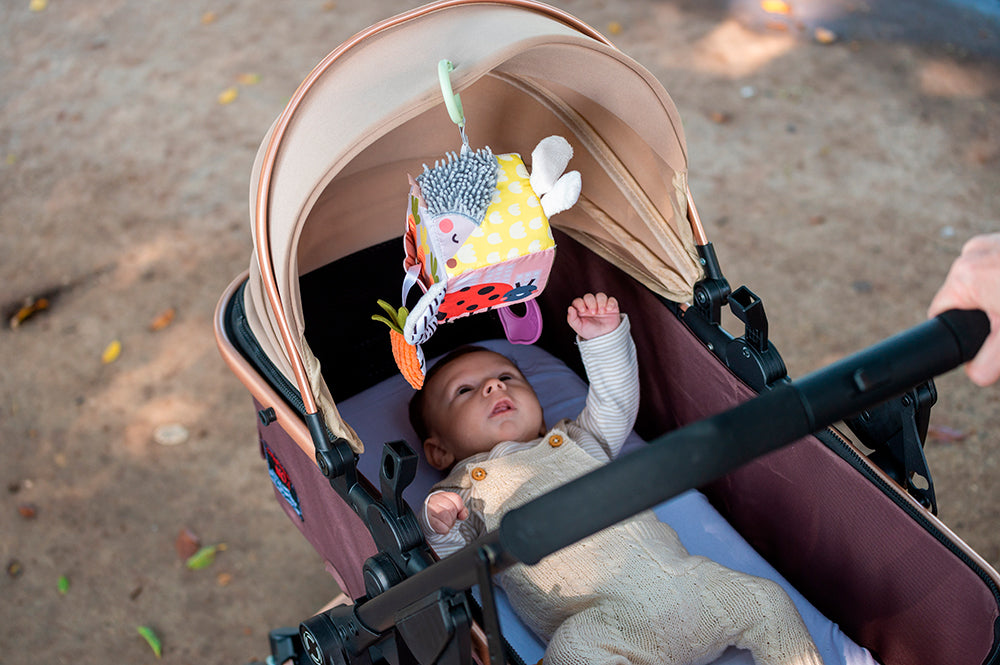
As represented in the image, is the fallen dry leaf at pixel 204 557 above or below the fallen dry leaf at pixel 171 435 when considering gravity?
below

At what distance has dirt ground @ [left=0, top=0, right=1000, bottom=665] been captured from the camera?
7.61 ft

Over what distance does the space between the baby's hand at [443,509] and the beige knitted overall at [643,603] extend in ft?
0.30

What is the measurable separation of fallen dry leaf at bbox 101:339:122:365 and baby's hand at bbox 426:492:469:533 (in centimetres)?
165

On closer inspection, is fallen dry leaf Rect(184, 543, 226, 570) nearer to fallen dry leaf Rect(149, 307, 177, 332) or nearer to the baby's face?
the baby's face

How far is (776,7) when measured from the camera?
13.5 feet

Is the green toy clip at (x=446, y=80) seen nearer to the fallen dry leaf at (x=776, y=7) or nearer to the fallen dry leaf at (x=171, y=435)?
the fallen dry leaf at (x=171, y=435)

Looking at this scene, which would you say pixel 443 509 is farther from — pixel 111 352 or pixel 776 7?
pixel 776 7

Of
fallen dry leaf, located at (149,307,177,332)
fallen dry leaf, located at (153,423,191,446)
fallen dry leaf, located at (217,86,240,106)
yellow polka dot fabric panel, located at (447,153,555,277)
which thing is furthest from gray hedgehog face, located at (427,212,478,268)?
fallen dry leaf, located at (217,86,240,106)

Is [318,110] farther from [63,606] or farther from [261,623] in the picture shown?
[63,606]

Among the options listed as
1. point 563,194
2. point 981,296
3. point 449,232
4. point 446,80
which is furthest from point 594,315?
point 981,296

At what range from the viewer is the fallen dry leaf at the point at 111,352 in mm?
2840

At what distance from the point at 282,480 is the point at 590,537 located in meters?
0.77

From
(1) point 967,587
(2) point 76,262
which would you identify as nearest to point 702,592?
(1) point 967,587

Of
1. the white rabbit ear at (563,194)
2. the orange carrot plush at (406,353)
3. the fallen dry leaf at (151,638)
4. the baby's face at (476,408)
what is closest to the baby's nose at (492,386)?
the baby's face at (476,408)
